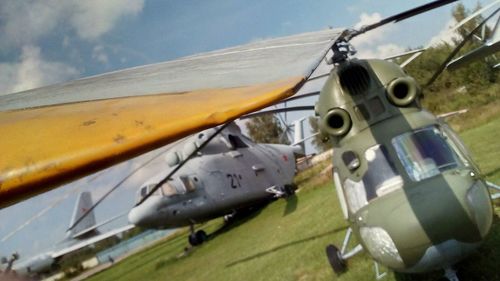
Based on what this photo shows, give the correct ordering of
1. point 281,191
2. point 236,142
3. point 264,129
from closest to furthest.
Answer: point 236,142 → point 281,191 → point 264,129

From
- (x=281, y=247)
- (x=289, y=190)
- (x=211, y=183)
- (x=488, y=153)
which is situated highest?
(x=211, y=183)

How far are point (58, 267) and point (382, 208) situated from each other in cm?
3001

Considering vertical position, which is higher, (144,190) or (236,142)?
(236,142)

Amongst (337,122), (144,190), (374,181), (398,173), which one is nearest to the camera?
(398,173)

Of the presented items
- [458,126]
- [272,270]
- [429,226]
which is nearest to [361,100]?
[429,226]

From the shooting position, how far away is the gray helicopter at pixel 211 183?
45.5 feet

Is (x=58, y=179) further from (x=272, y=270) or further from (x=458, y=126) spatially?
(x=458, y=126)

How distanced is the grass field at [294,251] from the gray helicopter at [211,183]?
3.23 feet

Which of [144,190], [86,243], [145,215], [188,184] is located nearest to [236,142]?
[188,184]

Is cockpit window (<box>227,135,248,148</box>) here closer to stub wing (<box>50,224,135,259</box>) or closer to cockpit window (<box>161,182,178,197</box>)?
cockpit window (<box>161,182,178,197</box>)

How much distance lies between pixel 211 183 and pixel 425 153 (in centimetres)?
1123

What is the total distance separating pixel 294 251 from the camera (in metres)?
8.38

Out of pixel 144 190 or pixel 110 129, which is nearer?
pixel 110 129

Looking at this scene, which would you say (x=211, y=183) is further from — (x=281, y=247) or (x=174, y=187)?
(x=281, y=247)
